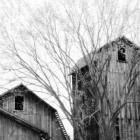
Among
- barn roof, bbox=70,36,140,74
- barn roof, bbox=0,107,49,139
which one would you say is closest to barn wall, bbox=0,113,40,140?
barn roof, bbox=0,107,49,139

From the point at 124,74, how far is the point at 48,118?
7.85 meters

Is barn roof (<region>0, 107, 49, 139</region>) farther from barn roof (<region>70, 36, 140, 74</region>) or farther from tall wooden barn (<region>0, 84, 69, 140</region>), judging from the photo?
barn roof (<region>70, 36, 140, 74</region>)

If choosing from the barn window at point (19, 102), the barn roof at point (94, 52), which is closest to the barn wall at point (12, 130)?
the barn window at point (19, 102)

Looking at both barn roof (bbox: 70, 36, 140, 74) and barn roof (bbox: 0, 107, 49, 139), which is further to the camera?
barn roof (bbox: 0, 107, 49, 139)

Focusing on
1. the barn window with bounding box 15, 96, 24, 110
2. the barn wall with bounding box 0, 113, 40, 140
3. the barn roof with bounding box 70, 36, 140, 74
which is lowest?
the barn wall with bounding box 0, 113, 40, 140

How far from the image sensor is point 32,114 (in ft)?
92.8

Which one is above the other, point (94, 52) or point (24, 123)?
point (94, 52)

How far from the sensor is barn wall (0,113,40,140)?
84.1 feet

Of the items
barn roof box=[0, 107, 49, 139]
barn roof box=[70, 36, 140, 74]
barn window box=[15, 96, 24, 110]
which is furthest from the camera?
barn window box=[15, 96, 24, 110]

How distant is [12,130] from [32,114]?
2.94 meters

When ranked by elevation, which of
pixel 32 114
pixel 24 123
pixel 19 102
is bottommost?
pixel 24 123

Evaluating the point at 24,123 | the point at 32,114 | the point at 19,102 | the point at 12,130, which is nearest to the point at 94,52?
the point at 24,123

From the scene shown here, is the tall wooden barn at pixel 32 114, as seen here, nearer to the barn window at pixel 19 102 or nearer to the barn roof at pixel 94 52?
the barn window at pixel 19 102

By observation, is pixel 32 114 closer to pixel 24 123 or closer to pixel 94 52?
pixel 24 123
